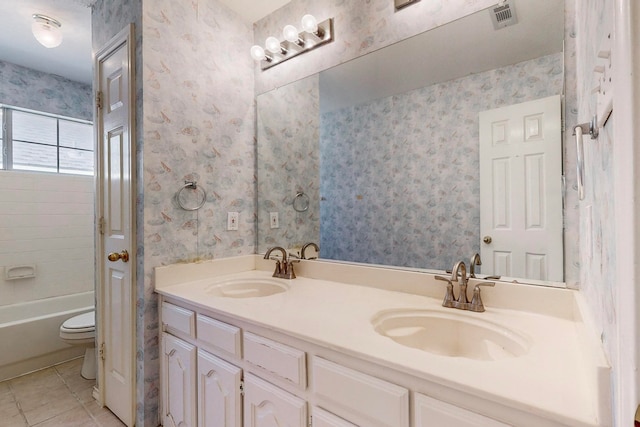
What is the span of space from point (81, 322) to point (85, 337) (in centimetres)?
17

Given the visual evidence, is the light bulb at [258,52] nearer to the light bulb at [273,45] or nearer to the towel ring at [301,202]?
the light bulb at [273,45]

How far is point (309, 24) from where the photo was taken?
1686 millimetres

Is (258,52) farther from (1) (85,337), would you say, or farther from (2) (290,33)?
(1) (85,337)

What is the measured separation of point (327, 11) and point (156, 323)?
1926 millimetres

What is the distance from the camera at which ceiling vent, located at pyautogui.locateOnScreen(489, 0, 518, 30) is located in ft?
4.00

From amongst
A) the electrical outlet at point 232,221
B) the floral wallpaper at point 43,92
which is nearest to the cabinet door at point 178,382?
the electrical outlet at point 232,221

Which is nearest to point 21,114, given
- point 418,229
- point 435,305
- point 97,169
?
point 97,169

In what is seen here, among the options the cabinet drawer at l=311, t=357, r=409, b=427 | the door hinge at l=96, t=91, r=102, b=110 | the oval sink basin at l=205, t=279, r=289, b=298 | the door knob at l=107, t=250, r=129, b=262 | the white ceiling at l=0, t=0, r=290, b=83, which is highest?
the white ceiling at l=0, t=0, r=290, b=83

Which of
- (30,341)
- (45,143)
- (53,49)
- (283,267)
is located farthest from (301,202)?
(45,143)

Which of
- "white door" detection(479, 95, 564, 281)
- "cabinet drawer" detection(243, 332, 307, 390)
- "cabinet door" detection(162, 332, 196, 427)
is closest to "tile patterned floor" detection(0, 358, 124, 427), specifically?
"cabinet door" detection(162, 332, 196, 427)

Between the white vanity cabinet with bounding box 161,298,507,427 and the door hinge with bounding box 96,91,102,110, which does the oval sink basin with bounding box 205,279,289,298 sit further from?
the door hinge with bounding box 96,91,102,110

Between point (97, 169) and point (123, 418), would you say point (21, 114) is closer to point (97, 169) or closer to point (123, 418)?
point (97, 169)

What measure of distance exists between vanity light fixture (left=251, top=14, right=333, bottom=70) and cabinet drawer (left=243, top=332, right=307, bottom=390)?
5.16 ft

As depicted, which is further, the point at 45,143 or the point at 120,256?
the point at 45,143
